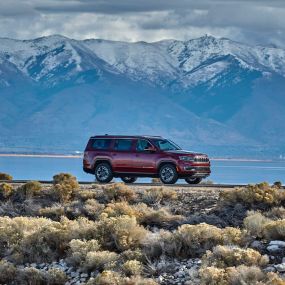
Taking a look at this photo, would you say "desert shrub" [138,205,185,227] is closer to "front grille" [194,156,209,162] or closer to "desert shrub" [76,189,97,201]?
"desert shrub" [76,189,97,201]

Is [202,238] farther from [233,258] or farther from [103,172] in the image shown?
[103,172]

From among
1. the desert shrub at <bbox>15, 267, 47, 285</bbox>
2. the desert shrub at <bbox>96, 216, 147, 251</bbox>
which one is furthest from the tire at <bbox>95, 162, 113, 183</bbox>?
the desert shrub at <bbox>15, 267, 47, 285</bbox>

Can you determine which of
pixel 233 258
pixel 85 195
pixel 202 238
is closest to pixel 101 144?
pixel 85 195

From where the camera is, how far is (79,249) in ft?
79.2

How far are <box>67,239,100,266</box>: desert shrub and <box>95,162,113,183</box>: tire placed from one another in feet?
48.2

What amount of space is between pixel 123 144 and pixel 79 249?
1505cm

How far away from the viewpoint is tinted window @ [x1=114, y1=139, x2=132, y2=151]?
38812 millimetres

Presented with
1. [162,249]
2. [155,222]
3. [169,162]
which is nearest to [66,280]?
[162,249]

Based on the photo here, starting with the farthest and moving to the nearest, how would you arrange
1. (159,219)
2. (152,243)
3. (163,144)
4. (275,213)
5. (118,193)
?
1. (163,144)
2. (118,193)
3. (159,219)
4. (275,213)
5. (152,243)

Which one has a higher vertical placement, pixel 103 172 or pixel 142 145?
pixel 142 145

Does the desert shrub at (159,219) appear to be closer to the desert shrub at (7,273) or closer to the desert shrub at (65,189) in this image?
the desert shrub at (65,189)

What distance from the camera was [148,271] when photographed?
75.5ft

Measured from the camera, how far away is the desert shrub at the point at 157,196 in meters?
31.9

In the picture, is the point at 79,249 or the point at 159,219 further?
the point at 159,219
